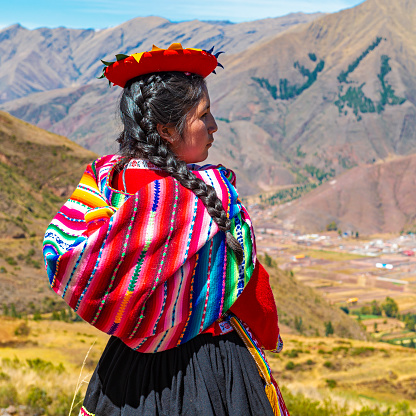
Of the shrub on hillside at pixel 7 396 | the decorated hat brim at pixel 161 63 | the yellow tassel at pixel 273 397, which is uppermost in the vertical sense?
the decorated hat brim at pixel 161 63

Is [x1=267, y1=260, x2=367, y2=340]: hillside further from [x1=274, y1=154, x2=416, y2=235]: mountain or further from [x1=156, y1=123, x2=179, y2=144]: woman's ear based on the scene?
[x1=274, y1=154, x2=416, y2=235]: mountain

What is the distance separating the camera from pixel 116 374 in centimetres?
178

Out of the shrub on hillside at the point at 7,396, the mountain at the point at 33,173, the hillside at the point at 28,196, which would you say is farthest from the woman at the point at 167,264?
the mountain at the point at 33,173

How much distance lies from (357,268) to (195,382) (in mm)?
100762

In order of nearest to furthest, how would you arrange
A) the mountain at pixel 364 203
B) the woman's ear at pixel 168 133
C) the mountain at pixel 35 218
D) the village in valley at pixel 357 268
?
the woman's ear at pixel 168 133
the mountain at pixel 35 218
the village in valley at pixel 357 268
the mountain at pixel 364 203

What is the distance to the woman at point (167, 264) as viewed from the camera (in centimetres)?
155

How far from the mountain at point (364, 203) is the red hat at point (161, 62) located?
132 meters

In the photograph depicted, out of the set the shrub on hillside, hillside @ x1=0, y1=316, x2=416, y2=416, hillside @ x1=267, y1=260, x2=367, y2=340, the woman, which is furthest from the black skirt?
hillside @ x1=267, y1=260, x2=367, y2=340

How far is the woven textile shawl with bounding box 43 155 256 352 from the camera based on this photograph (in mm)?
1535

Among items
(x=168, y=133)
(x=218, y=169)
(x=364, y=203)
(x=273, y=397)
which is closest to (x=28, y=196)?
(x=168, y=133)

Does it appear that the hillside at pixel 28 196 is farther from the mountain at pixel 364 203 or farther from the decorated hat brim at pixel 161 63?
the mountain at pixel 364 203

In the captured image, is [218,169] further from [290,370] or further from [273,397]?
[290,370]

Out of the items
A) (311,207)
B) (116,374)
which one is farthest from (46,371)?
(311,207)

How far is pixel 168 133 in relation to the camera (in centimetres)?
176
